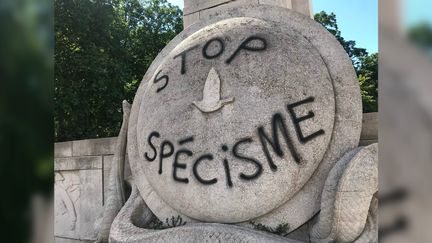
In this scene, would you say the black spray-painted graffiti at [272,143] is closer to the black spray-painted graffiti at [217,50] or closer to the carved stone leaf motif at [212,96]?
the carved stone leaf motif at [212,96]

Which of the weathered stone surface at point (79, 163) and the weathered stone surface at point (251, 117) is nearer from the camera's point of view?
the weathered stone surface at point (251, 117)

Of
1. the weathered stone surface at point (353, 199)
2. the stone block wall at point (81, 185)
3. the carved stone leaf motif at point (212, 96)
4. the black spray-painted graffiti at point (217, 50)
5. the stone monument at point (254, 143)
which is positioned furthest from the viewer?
the stone block wall at point (81, 185)

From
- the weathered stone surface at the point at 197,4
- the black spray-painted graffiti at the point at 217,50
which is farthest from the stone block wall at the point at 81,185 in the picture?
the weathered stone surface at the point at 197,4

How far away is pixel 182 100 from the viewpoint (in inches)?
201

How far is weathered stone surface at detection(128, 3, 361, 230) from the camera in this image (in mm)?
4438

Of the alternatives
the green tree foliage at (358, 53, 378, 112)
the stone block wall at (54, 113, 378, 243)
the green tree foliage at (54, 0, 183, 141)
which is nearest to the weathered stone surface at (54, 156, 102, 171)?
the stone block wall at (54, 113, 378, 243)

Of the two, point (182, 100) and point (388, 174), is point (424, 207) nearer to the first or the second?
point (388, 174)

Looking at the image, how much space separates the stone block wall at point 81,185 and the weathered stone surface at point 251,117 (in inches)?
43.5

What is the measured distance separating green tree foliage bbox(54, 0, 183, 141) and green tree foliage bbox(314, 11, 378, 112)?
7.90 m

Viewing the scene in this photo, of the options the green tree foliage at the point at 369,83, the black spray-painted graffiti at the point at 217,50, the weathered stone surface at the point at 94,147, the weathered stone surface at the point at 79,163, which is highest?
the green tree foliage at the point at 369,83

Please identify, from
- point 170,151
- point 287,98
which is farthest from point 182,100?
point 287,98

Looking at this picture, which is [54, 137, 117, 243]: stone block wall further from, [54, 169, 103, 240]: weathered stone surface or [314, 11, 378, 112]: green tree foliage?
[314, 11, 378, 112]: green tree foliage

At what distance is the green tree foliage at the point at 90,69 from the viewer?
1393 cm

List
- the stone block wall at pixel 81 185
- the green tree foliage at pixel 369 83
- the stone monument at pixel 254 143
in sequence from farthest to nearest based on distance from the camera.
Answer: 1. the green tree foliage at pixel 369 83
2. the stone block wall at pixel 81 185
3. the stone monument at pixel 254 143
